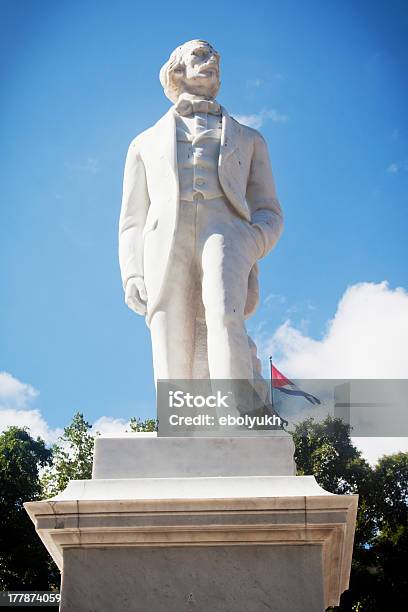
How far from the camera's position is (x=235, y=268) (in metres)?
6.15

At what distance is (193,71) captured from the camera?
6938 mm

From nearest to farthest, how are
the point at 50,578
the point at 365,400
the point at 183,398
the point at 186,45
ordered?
the point at 183,398, the point at 186,45, the point at 365,400, the point at 50,578

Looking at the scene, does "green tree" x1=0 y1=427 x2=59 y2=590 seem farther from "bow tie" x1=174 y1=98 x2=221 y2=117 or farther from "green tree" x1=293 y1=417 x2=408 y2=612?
"bow tie" x1=174 y1=98 x2=221 y2=117

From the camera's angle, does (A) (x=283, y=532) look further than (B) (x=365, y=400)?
No

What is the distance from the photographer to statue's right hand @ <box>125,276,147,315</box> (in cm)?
633

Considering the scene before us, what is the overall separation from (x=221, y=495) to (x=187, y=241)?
2.18m

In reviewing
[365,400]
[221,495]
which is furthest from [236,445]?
[365,400]

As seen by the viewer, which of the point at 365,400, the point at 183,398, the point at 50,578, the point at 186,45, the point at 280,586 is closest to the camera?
the point at 280,586

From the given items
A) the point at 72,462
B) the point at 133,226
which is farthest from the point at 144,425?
the point at 133,226

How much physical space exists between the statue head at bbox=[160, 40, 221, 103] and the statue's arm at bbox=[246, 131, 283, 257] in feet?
2.03

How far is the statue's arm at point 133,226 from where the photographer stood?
→ 6.41m

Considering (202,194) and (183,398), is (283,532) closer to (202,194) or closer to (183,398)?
(183,398)

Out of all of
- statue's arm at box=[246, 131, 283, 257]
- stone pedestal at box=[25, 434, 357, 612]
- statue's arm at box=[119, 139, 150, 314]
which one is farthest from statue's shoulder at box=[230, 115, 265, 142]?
stone pedestal at box=[25, 434, 357, 612]

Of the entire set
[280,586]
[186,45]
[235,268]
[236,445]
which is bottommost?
[280,586]
